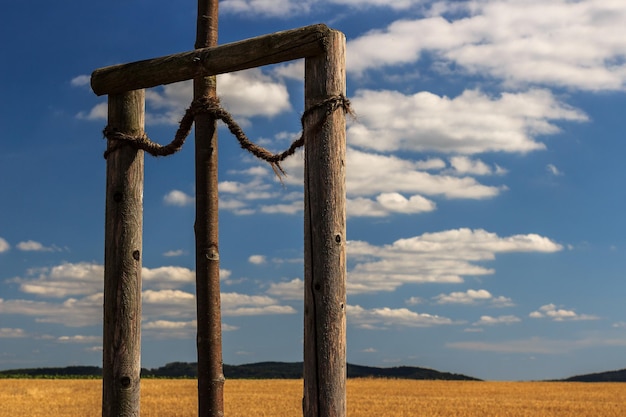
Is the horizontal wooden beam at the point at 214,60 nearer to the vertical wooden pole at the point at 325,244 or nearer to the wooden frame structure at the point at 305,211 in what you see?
the wooden frame structure at the point at 305,211

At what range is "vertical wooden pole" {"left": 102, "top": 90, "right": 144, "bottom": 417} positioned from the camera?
8273 mm

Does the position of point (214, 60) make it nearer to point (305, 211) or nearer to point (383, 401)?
point (305, 211)

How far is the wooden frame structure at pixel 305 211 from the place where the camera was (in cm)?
693

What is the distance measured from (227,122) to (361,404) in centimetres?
1851

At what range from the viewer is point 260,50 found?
7.55 metres

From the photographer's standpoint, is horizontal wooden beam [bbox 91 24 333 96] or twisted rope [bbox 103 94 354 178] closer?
horizontal wooden beam [bbox 91 24 333 96]

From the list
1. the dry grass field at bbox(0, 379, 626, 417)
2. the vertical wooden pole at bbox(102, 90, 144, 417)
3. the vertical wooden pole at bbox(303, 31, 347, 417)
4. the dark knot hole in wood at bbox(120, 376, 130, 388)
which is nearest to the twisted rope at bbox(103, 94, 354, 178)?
the vertical wooden pole at bbox(102, 90, 144, 417)

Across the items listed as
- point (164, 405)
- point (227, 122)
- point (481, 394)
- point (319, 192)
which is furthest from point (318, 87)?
point (481, 394)

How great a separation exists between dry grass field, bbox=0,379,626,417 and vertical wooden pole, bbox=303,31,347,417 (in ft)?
41.7

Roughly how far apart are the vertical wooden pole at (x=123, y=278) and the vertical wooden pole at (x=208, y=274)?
2.01ft

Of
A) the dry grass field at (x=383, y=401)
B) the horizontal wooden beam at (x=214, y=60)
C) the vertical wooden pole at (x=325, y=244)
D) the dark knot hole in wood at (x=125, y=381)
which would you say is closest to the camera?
the vertical wooden pole at (x=325, y=244)

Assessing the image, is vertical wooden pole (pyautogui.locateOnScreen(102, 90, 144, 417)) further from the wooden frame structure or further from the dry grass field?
the dry grass field

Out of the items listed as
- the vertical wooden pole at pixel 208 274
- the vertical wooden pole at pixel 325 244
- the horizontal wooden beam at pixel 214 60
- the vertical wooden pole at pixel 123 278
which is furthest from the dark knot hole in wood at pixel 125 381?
the horizontal wooden beam at pixel 214 60

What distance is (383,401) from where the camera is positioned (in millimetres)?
26875
